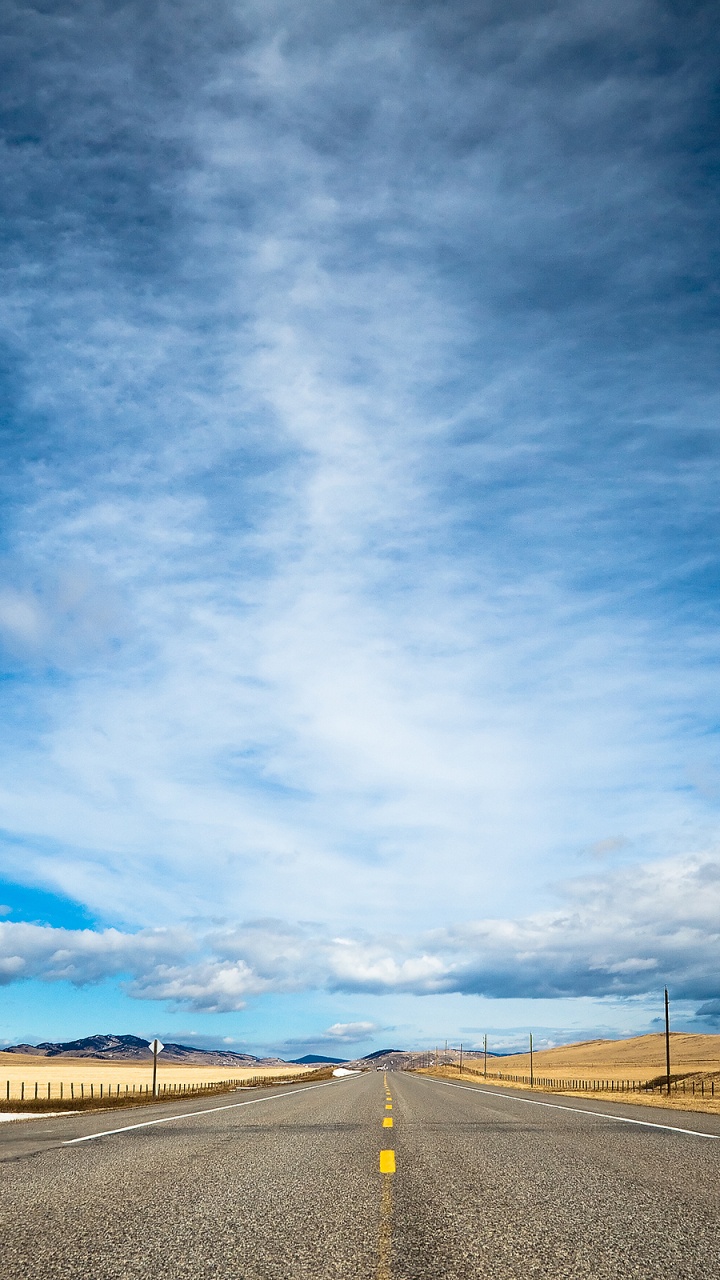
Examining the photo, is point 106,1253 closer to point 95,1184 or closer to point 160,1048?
point 95,1184

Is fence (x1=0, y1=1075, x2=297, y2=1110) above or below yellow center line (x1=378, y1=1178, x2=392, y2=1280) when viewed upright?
below

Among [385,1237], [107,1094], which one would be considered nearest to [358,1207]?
[385,1237]

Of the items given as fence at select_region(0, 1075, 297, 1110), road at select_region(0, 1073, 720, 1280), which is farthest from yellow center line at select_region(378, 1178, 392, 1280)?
fence at select_region(0, 1075, 297, 1110)

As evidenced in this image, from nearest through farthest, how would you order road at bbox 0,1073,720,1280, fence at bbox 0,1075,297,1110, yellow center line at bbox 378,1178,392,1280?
yellow center line at bbox 378,1178,392,1280, road at bbox 0,1073,720,1280, fence at bbox 0,1075,297,1110

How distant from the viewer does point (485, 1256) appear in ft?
17.2

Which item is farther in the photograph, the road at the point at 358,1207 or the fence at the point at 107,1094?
the fence at the point at 107,1094

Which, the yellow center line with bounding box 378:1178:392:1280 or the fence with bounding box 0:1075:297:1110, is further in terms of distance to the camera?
the fence with bounding box 0:1075:297:1110

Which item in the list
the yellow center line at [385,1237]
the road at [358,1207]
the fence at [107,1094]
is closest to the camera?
the yellow center line at [385,1237]


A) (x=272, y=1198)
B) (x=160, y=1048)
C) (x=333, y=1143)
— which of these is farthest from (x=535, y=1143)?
(x=160, y=1048)

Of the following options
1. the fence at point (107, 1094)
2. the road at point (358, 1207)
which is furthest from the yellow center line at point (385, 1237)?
the fence at point (107, 1094)

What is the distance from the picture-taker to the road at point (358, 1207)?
5.10 meters

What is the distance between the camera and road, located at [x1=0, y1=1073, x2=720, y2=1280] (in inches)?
201

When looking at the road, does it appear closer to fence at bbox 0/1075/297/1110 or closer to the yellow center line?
the yellow center line

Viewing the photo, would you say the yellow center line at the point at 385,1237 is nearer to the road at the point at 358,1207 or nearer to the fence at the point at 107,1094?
the road at the point at 358,1207
